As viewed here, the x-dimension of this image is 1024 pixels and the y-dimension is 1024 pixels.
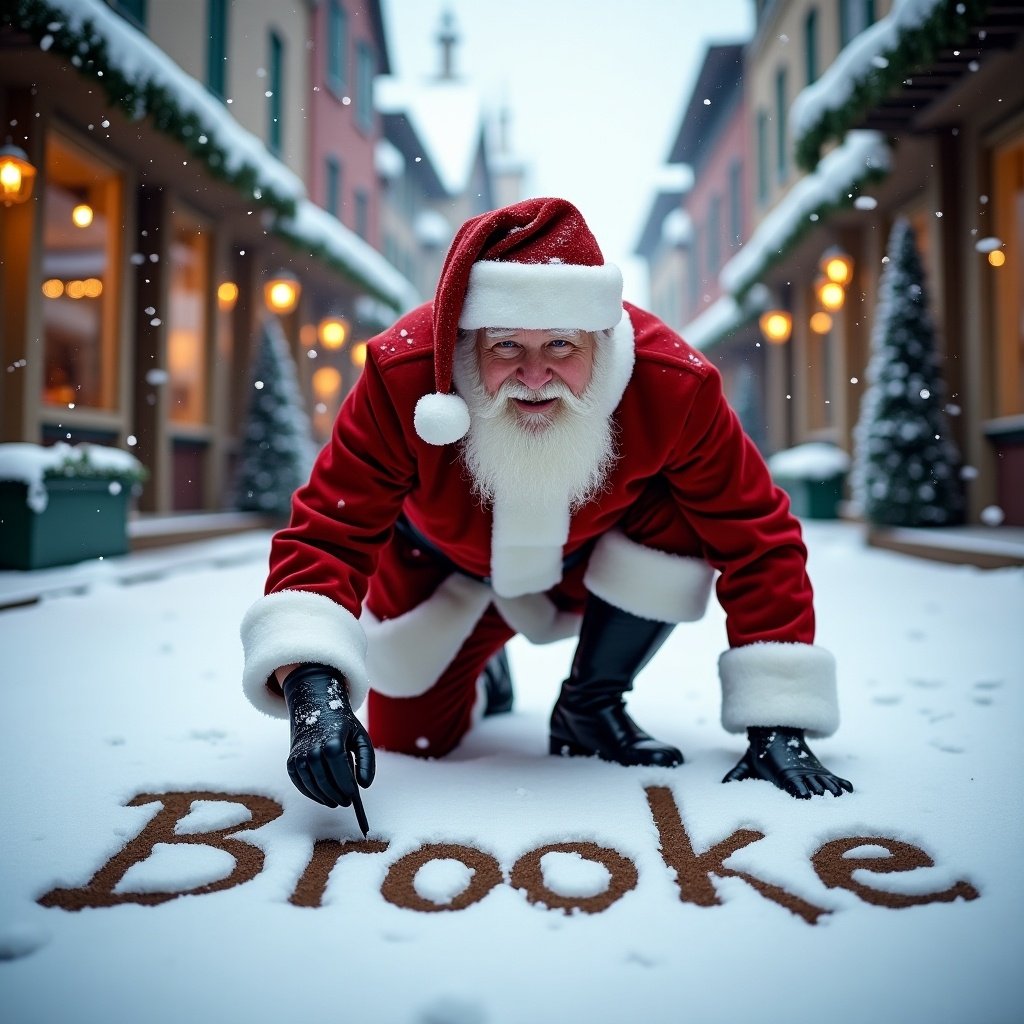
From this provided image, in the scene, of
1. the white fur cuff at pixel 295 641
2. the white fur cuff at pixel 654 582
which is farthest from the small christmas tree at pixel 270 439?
the white fur cuff at pixel 295 641

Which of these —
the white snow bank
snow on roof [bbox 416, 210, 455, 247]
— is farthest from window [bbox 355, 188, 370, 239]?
the white snow bank

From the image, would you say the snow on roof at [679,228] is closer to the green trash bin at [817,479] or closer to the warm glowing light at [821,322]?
the warm glowing light at [821,322]

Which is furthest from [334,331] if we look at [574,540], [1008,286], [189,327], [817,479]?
[574,540]

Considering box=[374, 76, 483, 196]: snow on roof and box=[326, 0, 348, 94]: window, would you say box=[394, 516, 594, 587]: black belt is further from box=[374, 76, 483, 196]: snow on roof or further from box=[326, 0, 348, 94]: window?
box=[374, 76, 483, 196]: snow on roof

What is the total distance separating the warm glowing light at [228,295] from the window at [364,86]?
489cm

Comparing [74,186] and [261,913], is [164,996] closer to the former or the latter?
[261,913]

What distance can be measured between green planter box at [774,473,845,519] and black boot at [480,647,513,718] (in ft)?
26.1

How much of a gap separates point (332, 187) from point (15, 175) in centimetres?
885

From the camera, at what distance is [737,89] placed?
1326 cm

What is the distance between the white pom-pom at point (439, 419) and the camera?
62.9 inches

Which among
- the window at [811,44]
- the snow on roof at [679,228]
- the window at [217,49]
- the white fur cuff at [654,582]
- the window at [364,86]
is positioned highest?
the window at [364,86]

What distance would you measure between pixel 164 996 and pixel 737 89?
1478 centimetres

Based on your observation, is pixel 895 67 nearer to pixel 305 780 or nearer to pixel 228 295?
pixel 305 780

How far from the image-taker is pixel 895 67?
18.9 feet
